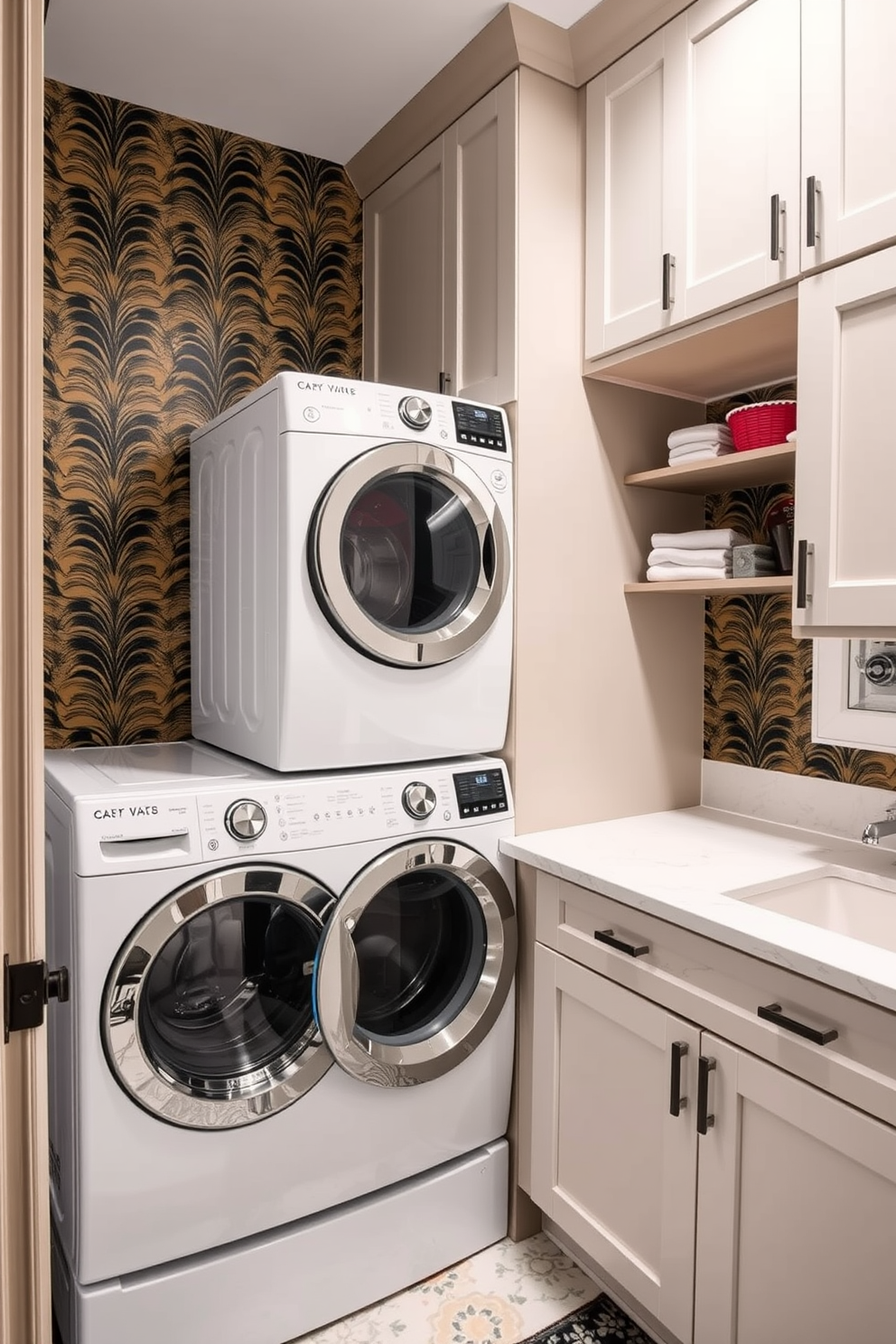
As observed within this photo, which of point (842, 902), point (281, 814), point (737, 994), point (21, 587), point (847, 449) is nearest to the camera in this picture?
point (21, 587)

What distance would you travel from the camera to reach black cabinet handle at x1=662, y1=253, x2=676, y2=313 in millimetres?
1865

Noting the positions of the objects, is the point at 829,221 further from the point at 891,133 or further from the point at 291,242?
the point at 291,242

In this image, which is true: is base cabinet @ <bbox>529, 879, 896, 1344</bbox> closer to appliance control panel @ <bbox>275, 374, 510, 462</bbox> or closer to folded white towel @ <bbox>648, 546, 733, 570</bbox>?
folded white towel @ <bbox>648, 546, 733, 570</bbox>

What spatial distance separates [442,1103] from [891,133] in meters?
1.99

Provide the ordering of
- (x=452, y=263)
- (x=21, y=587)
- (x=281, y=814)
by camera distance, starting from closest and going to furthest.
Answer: (x=21, y=587)
(x=281, y=814)
(x=452, y=263)

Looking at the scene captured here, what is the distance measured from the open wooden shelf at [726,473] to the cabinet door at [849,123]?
366mm

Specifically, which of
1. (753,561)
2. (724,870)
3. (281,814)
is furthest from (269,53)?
(724,870)

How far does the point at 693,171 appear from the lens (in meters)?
1.82

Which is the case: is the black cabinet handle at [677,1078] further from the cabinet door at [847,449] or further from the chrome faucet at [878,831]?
the cabinet door at [847,449]

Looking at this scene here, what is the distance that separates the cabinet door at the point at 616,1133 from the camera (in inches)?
61.9

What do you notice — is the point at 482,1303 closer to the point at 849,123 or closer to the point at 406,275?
the point at 849,123

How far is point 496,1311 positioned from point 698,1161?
2.10ft

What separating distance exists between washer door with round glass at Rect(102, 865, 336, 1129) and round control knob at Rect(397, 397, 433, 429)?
928 millimetres

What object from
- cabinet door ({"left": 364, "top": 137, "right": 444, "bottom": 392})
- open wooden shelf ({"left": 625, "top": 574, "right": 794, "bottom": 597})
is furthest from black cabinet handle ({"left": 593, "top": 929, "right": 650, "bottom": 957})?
cabinet door ({"left": 364, "top": 137, "right": 444, "bottom": 392})
